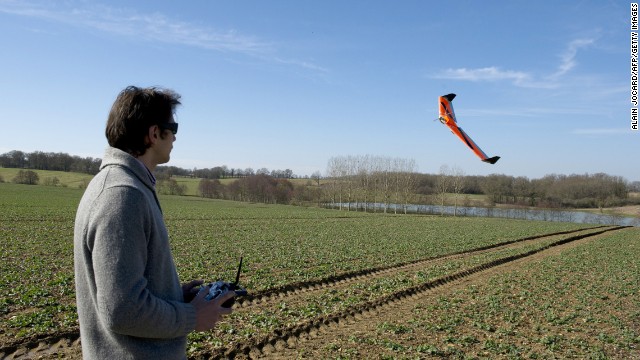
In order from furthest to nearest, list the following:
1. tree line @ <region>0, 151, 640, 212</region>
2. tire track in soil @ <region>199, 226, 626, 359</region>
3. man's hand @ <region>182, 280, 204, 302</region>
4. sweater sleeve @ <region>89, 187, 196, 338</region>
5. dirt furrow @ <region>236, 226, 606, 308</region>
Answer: tree line @ <region>0, 151, 640, 212</region> < dirt furrow @ <region>236, 226, 606, 308</region> < tire track in soil @ <region>199, 226, 626, 359</region> < man's hand @ <region>182, 280, 204, 302</region> < sweater sleeve @ <region>89, 187, 196, 338</region>

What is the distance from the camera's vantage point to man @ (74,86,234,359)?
6.21ft

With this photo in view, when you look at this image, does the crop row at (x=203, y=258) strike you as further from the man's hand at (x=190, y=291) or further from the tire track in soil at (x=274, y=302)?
the man's hand at (x=190, y=291)

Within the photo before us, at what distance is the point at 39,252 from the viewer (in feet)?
58.7

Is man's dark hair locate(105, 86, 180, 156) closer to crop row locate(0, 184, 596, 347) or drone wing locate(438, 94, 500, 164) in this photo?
crop row locate(0, 184, 596, 347)

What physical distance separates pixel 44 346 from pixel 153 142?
24.6 feet

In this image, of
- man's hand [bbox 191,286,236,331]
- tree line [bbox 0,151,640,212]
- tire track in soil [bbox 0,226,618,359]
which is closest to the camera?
man's hand [bbox 191,286,236,331]

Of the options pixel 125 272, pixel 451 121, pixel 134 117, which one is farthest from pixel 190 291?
pixel 451 121

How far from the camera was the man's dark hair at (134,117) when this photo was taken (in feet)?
7.10

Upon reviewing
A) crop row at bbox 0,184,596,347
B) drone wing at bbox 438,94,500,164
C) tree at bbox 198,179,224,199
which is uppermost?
drone wing at bbox 438,94,500,164

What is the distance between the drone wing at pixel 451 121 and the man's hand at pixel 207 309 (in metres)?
7.75

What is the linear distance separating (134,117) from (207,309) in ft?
3.47

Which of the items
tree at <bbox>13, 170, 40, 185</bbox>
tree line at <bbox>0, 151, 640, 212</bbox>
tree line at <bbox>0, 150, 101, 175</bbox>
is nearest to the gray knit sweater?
tree line at <bbox>0, 151, 640, 212</bbox>

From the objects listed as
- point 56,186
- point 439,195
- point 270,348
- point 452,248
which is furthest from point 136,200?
point 56,186

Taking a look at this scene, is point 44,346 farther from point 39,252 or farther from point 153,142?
point 39,252
